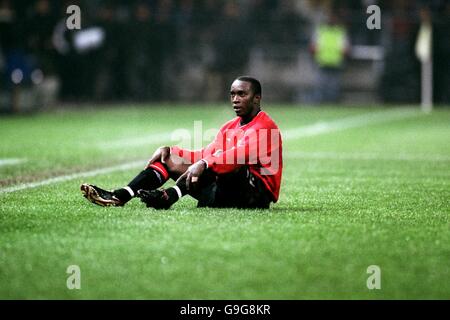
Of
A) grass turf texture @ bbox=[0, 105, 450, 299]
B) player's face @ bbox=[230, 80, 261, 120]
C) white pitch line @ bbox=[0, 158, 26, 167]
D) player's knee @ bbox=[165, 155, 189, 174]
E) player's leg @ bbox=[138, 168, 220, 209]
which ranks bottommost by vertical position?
white pitch line @ bbox=[0, 158, 26, 167]

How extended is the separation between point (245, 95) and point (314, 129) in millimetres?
14155

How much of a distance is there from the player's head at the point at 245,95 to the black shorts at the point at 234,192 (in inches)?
19.9

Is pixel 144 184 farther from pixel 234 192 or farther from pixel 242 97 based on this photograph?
pixel 242 97

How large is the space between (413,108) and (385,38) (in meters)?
3.27

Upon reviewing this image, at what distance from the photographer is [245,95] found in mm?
8617

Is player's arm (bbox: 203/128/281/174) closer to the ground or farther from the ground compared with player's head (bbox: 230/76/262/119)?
closer to the ground

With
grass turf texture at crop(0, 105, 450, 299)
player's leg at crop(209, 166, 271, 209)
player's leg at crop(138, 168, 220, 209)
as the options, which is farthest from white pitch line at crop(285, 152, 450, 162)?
player's leg at crop(138, 168, 220, 209)

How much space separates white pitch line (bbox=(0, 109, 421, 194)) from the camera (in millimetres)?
11500

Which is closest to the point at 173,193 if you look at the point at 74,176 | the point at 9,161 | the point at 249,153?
the point at 249,153

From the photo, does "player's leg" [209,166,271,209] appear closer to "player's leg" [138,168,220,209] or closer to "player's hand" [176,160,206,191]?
"player's leg" [138,168,220,209]

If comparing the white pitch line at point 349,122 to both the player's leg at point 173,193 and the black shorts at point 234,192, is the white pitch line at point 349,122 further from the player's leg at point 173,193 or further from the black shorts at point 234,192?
the player's leg at point 173,193

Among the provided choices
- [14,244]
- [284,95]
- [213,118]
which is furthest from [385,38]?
[14,244]

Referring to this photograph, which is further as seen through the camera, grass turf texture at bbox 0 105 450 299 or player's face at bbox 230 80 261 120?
player's face at bbox 230 80 261 120

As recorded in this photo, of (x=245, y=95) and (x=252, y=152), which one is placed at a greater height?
(x=245, y=95)
